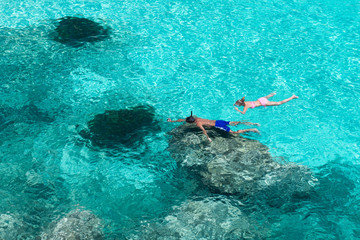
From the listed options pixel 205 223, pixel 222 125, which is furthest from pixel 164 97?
pixel 205 223

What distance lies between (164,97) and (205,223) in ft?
15.7

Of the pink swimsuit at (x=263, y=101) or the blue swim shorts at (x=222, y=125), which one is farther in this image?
the pink swimsuit at (x=263, y=101)

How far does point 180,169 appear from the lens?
323 inches

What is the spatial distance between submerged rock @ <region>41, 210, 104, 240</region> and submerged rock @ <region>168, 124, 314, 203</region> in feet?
8.32

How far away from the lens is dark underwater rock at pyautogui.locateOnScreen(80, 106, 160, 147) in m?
8.98

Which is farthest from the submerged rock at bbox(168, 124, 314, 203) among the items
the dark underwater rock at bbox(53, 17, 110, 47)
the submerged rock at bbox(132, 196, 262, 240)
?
the dark underwater rock at bbox(53, 17, 110, 47)

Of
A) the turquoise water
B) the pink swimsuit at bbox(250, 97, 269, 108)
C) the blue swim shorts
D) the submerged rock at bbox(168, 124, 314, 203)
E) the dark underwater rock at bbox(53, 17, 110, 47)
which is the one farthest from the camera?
the dark underwater rock at bbox(53, 17, 110, 47)

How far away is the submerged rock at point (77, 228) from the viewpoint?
21.6ft

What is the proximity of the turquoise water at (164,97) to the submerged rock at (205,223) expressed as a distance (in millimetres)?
A: 215

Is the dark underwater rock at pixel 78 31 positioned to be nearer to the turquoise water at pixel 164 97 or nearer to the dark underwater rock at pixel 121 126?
the turquoise water at pixel 164 97

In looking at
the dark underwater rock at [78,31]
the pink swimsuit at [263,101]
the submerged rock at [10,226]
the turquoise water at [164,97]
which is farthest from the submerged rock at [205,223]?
the dark underwater rock at [78,31]

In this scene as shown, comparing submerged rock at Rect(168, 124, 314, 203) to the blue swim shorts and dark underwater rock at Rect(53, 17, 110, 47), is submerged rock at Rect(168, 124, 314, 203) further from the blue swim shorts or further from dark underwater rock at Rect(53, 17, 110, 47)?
dark underwater rock at Rect(53, 17, 110, 47)

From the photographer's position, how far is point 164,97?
10.6 metres

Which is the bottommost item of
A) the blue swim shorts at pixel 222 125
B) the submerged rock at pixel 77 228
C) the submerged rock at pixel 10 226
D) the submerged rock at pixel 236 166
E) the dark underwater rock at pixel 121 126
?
the submerged rock at pixel 10 226
